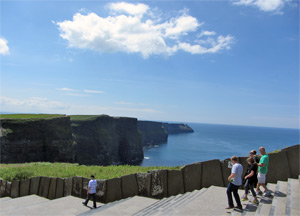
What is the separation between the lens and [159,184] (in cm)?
1143

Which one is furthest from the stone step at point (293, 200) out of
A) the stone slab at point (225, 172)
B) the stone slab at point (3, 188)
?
the stone slab at point (3, 188)

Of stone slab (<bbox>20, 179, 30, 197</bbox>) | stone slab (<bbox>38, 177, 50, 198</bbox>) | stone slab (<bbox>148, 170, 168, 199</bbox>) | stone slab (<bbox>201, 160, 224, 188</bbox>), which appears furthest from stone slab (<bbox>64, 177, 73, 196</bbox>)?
stone slab (<bbox>201, 160, 224, 188</bbox>)

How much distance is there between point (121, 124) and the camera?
107875mm

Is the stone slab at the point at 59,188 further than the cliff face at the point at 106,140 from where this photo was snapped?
No

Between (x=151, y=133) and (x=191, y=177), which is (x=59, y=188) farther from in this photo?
(x=151, y=133)

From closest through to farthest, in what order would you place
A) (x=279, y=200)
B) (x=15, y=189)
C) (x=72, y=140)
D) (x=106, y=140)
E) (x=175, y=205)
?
(x=279, y=200), (x=175, y=205), (x=15, y=189), (x=72, y=140), (x=106, y=140)

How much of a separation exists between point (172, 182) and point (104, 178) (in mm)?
3717

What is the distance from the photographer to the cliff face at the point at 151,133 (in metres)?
170

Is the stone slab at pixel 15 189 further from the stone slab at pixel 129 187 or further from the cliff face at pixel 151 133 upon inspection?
the cliff face at pixel 151 133

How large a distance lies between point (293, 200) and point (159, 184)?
590 cm

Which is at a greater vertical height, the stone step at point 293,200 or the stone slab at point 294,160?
the stone slab at point 294,160

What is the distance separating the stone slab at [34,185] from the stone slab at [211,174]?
417 inches

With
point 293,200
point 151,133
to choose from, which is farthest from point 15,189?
point 151,133

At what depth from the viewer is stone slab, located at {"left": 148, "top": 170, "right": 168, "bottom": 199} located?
11367mm
